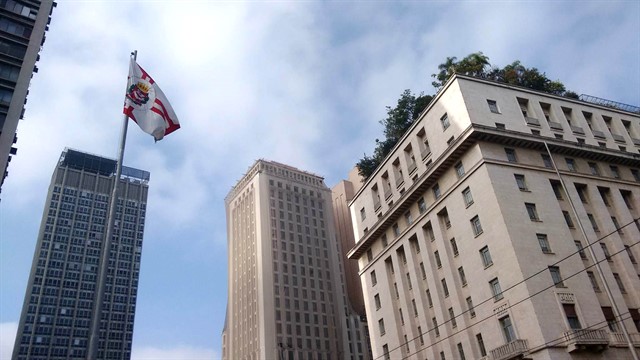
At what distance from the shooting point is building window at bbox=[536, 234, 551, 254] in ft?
129

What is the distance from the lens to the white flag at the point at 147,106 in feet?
74.1

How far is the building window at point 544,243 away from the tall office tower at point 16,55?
43905mm

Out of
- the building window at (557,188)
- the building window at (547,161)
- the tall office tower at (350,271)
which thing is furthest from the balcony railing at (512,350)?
the tall office tower at (350,271)

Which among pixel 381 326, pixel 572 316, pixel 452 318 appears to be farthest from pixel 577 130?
pixel 381 326

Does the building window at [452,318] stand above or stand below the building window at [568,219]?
below

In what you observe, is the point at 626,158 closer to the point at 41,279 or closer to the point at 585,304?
the point at 585,304

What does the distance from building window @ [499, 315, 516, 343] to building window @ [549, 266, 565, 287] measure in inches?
169

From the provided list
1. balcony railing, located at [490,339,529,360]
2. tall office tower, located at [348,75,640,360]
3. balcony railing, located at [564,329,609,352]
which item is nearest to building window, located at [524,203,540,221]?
tall office tower, located at [348,75,640,360]

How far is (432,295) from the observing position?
46.6 meters

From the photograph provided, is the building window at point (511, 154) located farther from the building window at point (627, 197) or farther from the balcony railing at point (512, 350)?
the balcony railing at point (512, 350)

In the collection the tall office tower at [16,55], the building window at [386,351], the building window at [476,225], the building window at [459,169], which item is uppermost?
the tall office tower at [16,55]

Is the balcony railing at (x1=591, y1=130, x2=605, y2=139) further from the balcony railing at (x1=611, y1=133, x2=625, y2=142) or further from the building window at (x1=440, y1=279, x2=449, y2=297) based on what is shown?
the building window at (x1=440, y1=279, x2=449, y2=297)

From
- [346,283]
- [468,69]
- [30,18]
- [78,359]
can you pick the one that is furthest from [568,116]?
[78,359]

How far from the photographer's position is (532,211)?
137 ft
